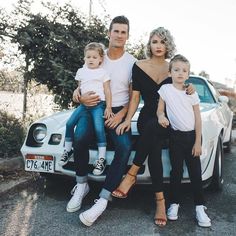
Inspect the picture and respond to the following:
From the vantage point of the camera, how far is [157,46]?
339 cm

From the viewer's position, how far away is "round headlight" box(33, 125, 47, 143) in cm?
381

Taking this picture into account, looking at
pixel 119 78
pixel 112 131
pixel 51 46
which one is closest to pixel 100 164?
pixel 112 131

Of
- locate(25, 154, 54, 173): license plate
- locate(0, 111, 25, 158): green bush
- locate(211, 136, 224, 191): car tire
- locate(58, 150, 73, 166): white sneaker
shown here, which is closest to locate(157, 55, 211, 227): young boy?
locate(211, 136, 224, 191): car tire

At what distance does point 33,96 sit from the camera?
6.87 metres

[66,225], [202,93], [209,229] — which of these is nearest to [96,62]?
[66,225]

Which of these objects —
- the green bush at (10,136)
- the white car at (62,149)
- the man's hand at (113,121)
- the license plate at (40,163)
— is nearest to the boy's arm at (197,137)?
the white car at (62,149)

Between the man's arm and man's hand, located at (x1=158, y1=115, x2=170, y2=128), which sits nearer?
man's hand, located at (x1=158, y1=115, x2=170, y2=128)

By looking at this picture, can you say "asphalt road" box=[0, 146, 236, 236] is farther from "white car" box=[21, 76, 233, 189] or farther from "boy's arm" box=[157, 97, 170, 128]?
"boy's arm" box=[157, 97, 170, 128]

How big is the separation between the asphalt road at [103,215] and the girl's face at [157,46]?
4.89 ft

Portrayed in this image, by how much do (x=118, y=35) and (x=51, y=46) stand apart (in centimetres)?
375

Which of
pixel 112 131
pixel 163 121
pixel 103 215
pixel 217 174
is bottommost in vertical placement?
pixel 103 215

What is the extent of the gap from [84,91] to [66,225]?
127cm

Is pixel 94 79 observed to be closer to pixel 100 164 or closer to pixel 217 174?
pixel 100 164

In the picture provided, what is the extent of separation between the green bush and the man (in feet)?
5.69
